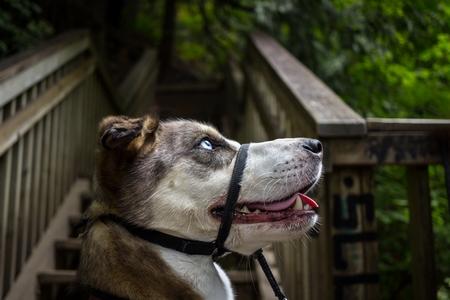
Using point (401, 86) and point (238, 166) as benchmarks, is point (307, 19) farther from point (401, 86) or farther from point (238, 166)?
point (238, 166)

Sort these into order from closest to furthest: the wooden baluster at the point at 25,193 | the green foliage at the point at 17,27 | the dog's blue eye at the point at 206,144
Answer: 1. the dog's blue eye at the point at 206,144
2. the wooden baluster at the point at 25,193
3. the green foliage at the point at 17,27

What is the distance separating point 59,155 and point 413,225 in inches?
108

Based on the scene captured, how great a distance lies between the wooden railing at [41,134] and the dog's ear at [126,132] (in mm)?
1123

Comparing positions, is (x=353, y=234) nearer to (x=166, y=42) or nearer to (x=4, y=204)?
(x=4, y=204)

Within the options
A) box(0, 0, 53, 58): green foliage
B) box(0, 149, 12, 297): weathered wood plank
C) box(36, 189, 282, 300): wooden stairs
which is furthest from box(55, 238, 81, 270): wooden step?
box(0, 0, 53, 58): green foliage

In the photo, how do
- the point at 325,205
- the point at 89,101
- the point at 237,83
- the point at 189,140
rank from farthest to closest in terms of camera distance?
1. the point at 237,83
2. the point at 89,101
3. the point at 325,205
4. the point at 189,140

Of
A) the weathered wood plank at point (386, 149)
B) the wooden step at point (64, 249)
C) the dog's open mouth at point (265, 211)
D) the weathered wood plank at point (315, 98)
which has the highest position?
the weathered wood plank at point (315, 98)

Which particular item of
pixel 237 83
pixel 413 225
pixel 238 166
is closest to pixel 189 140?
pixel 238 166

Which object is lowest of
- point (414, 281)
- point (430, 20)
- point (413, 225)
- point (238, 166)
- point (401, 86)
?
point (414, 281)

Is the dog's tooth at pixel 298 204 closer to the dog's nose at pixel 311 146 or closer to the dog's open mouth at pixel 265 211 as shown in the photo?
the dog's open mouth at pixel 265 211

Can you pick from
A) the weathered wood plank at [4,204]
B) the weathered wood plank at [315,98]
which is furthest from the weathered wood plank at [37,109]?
the weathered wood plank at [315,98]

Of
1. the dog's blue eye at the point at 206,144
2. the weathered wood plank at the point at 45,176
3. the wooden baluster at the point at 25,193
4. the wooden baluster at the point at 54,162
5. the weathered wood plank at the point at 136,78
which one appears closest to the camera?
the dog's blue eye at the point at 206,144

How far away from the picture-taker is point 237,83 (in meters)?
7.29

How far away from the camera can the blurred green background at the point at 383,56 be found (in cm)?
356
